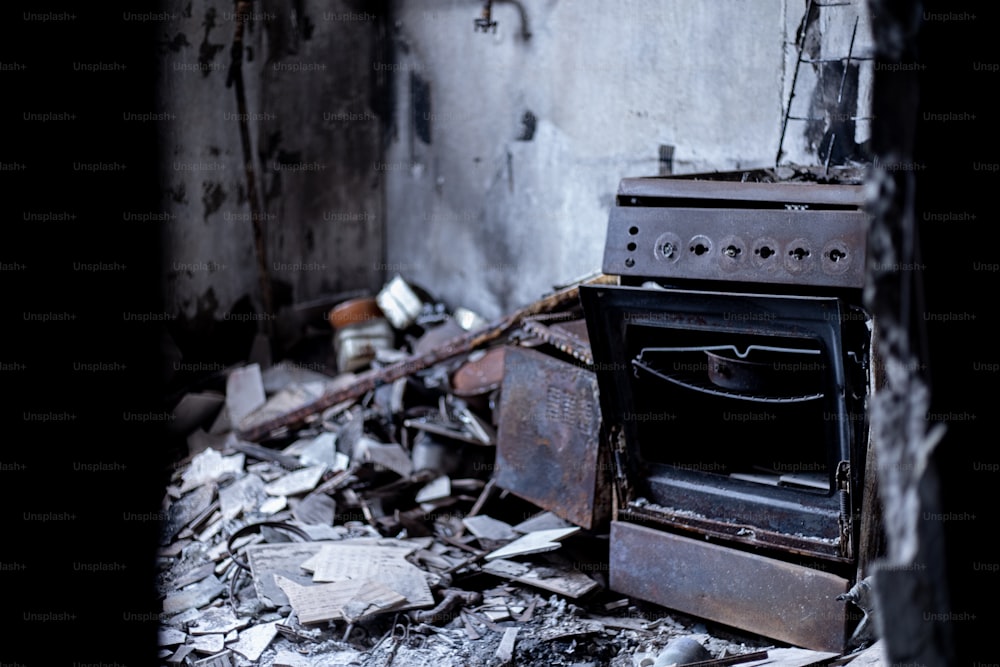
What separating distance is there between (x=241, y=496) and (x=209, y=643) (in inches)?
55.6

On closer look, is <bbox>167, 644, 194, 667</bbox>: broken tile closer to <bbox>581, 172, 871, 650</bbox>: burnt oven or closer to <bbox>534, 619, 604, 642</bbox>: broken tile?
<bbox>534, 619, 604, 642</bbox>: broken tile

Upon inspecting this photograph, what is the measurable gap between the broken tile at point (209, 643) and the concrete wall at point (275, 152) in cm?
287

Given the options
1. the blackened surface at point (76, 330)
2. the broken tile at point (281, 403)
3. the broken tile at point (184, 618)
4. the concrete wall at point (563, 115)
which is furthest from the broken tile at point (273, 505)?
the blackened surface at point (76, 330)

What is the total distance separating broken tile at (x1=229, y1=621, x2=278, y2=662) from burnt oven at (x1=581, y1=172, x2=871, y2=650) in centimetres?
148

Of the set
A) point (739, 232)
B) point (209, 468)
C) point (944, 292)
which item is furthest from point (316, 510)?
point (944, 292)

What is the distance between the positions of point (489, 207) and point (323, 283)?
5.45ft

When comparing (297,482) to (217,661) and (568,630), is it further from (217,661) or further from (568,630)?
(568,630)

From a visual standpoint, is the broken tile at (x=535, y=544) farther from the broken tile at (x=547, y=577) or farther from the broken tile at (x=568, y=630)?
the broken tile at (x=568, y=630)

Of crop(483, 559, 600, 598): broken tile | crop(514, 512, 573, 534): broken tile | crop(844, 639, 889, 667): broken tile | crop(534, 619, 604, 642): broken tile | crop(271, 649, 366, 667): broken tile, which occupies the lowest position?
crop(271, 649, 366, 667): broken tile

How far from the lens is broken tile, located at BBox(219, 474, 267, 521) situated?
5.32 metres

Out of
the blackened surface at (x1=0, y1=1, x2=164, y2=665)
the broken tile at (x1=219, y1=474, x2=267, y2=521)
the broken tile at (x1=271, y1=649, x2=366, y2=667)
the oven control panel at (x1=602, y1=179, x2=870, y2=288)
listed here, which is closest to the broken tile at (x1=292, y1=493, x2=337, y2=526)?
the broken tile at (x1=219, y1=474, x2=267, y2=521)

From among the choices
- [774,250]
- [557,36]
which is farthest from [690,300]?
[557,36]

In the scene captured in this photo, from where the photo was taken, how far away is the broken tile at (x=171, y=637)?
409 centimetres

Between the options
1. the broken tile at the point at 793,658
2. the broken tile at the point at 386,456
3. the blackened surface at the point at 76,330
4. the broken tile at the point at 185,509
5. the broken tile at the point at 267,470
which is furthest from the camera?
the broken tile at the point at 267,470
